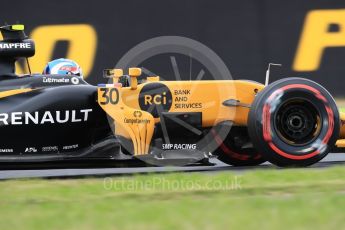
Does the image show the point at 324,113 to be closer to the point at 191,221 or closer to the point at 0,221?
the point at 191,221

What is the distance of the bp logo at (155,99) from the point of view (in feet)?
23.2

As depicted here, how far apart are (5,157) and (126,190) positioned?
1.67 m

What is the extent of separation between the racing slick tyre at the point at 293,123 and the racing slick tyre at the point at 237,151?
813 millimetres

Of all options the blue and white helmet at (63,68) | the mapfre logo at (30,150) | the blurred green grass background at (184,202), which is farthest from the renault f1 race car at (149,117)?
the blurred green grass background at (184,202)

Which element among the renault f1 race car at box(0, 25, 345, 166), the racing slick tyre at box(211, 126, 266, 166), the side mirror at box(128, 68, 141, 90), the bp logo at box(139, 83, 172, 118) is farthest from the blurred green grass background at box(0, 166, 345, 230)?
the racing slick tyre at box(211, 126, 266, 166)

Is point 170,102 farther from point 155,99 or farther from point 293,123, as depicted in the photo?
point 293,123

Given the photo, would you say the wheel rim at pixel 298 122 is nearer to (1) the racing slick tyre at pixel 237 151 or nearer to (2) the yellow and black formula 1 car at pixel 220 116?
(2) the yellow and black formula 1 car at pixel 220 116

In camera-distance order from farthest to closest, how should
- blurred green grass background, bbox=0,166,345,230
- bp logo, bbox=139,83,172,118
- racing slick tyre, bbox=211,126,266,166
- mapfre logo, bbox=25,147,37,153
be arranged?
racing slick tyre, bbox=211,126,266,166, bp logo, bbox=139,83,172,118, mapfre logo, bbox=25,147,37,153, blurred green grass background, bbox=0,166,345,230

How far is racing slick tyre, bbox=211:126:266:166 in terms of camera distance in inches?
304

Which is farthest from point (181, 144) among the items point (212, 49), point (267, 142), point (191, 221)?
point (212, 49)

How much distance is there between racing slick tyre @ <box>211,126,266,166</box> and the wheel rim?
798 mm

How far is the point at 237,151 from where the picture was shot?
7809 mm

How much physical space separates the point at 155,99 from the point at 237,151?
1237mm

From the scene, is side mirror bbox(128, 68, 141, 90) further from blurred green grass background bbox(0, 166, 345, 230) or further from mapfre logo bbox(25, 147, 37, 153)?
blurred green grass background bbox(0, 166, 345, 230)
